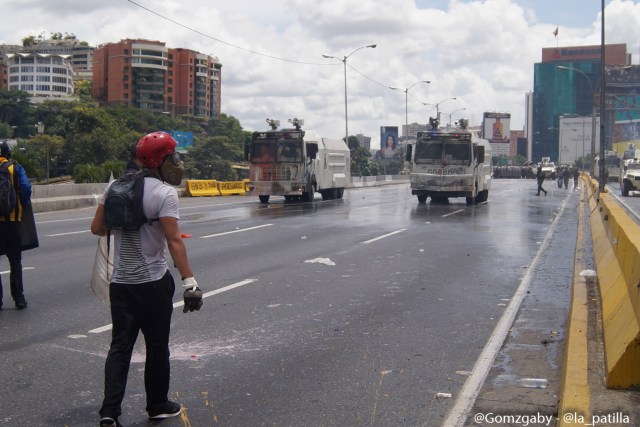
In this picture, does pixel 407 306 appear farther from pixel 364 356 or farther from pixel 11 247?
pixel 11 247

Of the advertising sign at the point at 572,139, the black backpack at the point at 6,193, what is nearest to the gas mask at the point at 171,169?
the black backpack at the point at 6,193

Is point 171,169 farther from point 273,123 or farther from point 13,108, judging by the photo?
point 13,108

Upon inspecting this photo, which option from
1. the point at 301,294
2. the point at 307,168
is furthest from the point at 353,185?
the point at 301,294

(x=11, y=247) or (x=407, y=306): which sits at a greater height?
(x=11, y=247)

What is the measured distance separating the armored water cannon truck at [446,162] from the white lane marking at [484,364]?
19585mm

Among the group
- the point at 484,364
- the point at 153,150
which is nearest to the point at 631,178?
the point at 484,364

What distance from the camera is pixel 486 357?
281 inches

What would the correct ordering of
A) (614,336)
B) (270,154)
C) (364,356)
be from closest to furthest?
(614,336) < (364,356) < (270,154)

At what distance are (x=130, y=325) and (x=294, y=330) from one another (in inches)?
128

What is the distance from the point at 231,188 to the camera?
141 feet

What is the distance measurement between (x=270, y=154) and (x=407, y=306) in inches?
892

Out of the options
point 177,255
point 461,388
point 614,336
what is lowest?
point 461,388

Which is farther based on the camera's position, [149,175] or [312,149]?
[312,149]

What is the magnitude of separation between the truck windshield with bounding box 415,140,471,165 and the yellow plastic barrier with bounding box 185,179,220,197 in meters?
12.2
